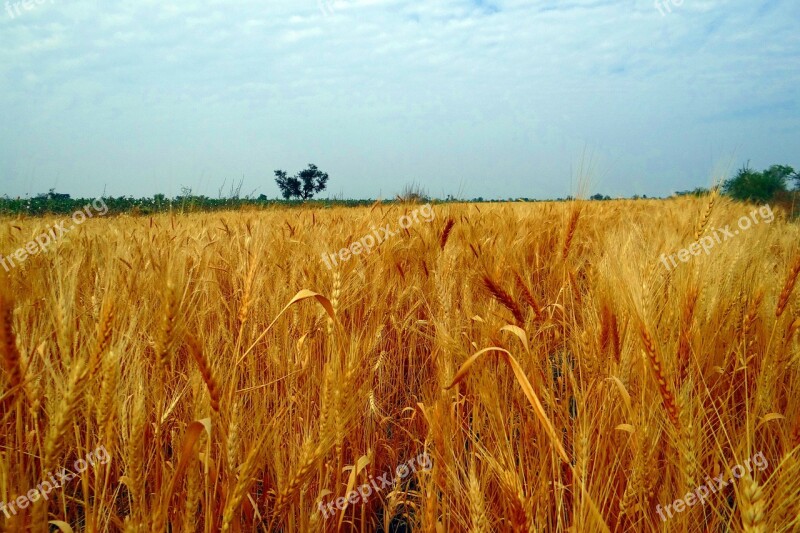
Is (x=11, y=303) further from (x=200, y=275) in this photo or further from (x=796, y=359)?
(x=796, y=359)

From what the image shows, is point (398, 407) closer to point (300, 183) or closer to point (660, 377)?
point (660, 377)

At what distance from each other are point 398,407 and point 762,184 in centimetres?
1690

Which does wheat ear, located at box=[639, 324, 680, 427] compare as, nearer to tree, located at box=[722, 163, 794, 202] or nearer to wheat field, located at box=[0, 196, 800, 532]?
wheat field, located at box=[0, 196, 800, 532]

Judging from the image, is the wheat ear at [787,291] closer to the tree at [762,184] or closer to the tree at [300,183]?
the tree at [762,184]

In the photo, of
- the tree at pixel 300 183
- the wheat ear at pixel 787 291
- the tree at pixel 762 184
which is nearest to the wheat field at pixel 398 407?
the wheat ear at pixel 787 291

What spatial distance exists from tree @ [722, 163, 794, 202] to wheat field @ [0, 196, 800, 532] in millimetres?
14694

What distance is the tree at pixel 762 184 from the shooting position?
1347 cm

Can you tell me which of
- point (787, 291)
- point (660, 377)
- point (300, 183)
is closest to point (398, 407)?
point (660, 377)

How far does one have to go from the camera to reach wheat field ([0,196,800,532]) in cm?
79

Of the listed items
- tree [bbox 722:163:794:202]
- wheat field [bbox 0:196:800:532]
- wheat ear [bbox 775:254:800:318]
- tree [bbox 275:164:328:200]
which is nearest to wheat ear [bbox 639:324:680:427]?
wheat field [bbox 0:196:800:532]

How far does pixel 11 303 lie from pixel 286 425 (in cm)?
72

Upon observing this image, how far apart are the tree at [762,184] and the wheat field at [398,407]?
48.2 ft

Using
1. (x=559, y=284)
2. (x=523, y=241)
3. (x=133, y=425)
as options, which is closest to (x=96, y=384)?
(x=133, y=425)

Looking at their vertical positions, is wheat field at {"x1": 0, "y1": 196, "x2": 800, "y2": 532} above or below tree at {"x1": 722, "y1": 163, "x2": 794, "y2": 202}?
below
